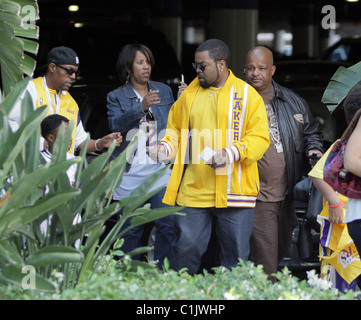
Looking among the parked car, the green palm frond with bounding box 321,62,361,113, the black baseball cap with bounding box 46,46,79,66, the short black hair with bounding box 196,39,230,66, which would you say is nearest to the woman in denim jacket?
the black baseball cap with bounding box 46,46,79,66

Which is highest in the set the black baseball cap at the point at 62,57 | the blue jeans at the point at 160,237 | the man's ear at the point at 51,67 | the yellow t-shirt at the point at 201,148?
the black baseball cap at the point at 62,57

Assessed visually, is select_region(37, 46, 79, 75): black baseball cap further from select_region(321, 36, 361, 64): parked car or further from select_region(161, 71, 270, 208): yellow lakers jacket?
select_region(321, 36, 361, 64): parked car

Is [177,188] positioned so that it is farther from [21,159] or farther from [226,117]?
[21,159]

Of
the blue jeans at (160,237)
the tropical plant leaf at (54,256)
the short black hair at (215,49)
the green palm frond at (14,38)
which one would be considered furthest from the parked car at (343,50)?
the tropical plant leaf at (54,256)

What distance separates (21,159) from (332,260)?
7.97 feet

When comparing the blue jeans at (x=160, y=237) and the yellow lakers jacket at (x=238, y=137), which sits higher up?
the yellow lakers jacket at (x=238, y=137)

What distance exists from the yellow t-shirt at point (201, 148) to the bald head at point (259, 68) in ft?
2.30

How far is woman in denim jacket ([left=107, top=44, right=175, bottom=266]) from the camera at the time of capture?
6.45 m

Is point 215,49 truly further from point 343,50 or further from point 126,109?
point 343,50

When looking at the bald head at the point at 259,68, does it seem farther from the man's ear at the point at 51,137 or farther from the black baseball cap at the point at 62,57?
the man's ear at the point at 51,137

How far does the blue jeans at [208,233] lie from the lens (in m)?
5.71

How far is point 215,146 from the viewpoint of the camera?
5.64 m

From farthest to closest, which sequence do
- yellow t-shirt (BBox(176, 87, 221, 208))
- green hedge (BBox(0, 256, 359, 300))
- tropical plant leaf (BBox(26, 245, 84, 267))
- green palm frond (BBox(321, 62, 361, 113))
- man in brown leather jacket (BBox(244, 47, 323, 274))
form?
green palm frond (BBox(321, 62, 361, 113)), man in brown leather jacket (BBox(244, 47, 323, 274)), yellow t-shirt (BBox(176, 87, 221, 208)), green hedge (BBox(0, 256, 359, 300)), tropical plant leaf (BBox(26, 245, 84, 267))
